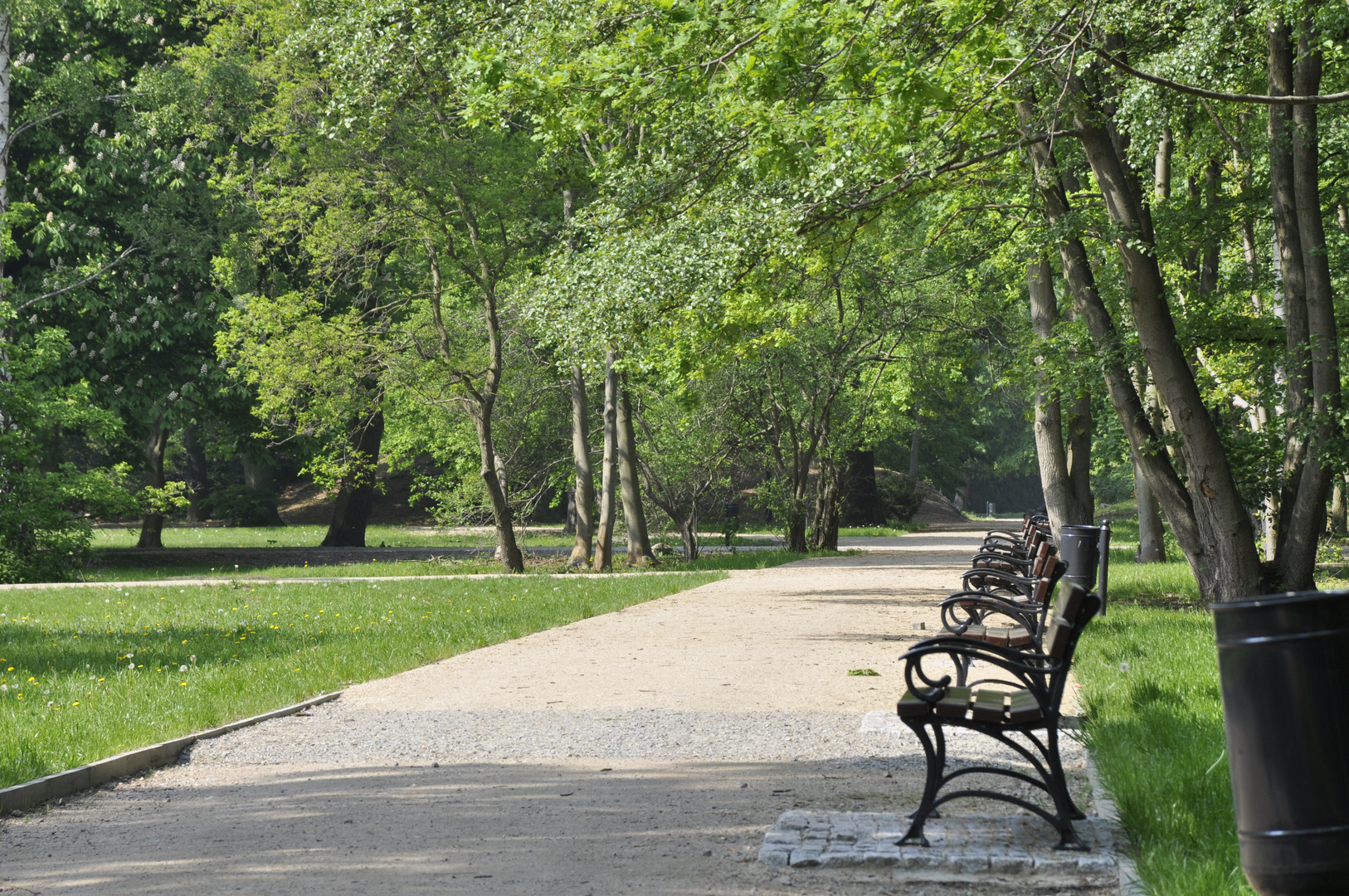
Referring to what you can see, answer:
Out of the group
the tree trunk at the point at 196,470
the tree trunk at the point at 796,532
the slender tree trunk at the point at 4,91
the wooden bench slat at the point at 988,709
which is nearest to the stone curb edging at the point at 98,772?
the wooden bench slat at the point at 988,709

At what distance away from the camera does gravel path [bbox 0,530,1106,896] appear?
437 cm

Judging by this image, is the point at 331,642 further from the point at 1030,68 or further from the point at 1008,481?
the point at 1008,481

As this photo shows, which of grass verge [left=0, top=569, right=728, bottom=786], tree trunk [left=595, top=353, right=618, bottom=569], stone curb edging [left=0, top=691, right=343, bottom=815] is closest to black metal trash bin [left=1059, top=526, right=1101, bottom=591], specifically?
grass verge [left=0, top=569, right=728, bottom=786]

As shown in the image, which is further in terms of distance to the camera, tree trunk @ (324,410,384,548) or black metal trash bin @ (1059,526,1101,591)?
tree trunk @ (324,410,384,548)

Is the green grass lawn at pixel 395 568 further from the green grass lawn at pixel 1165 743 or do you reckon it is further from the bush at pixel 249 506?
the bush at pixel 249 506

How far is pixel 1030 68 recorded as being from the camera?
26.8 feet

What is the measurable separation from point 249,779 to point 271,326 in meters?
14.8

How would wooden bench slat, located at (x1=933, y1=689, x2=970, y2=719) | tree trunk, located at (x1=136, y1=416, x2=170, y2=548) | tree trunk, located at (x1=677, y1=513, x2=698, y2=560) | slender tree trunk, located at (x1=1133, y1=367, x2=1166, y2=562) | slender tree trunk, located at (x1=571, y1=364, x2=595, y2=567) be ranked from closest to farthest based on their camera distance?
1. wooden bench slat, located at (x1=933, y1=689, x2=970, y2=719)
2. slender tree trunk, located at (x1=1133, y1=367, x2=1166, y2=562)
3. slender tree trunk, located at (x1=571, y1=364, x2=595, y2=567)
4. tree trunk, located at (x1=677, y1=513, x2=698, y2=560)
5. tree trunk, located at (x1=136, y1=416, x2=170, y2=548)

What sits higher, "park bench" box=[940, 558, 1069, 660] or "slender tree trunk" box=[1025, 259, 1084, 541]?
"slender tree trunk" box=[1025, 259, 1084, 541]

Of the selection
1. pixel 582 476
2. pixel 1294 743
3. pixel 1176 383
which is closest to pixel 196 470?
pixel 582 476

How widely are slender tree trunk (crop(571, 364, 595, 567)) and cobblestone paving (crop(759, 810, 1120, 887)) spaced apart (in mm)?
16689

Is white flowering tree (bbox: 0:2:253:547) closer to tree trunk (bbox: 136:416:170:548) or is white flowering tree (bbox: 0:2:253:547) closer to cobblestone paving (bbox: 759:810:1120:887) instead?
tree trunk (bbox: 136:416:170:548)

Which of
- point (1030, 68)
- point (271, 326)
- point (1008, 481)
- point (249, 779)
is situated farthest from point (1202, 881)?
point (1008, 481)

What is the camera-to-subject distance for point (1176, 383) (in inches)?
409
